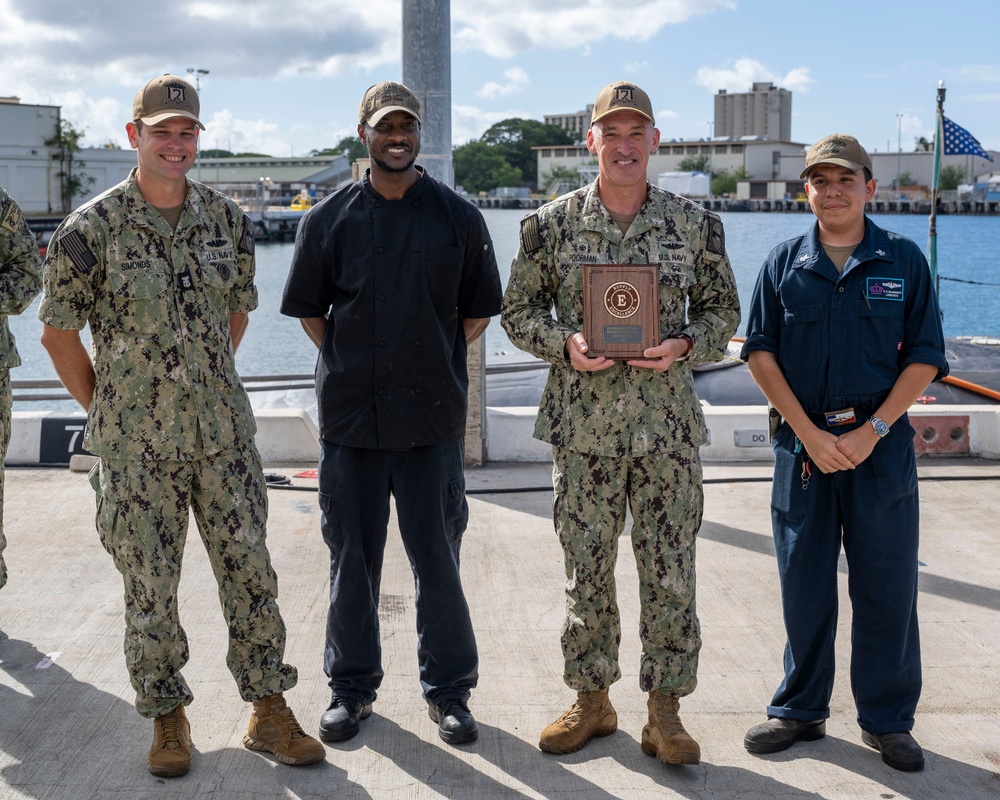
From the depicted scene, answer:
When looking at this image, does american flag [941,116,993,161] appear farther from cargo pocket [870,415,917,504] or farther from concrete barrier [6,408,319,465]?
cargo pocket [870,415,917,504]

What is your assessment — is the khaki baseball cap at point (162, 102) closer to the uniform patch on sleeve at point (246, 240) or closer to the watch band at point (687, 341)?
the uniform patch on sleeve at point (246, 240)

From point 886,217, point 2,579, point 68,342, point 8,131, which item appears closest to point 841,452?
point 68,342

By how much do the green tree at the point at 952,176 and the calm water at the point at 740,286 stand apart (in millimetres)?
4141

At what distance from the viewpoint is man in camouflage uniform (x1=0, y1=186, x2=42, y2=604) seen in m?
4.26

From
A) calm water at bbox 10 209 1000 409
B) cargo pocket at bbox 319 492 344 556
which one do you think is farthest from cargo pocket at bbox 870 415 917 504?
calm water at bbox 10 209 1000 409

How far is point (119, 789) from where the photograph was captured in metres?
3.40

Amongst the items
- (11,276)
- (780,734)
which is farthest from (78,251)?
(780,734)

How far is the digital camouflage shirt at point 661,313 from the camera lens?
362 centimetres

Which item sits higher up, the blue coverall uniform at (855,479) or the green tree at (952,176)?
the green tree at (952,176)

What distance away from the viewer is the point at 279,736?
11.9 feet

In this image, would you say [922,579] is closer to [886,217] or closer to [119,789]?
[119,789]

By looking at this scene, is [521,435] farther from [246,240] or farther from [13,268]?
[246,240]

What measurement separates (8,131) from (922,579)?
68.2 metres

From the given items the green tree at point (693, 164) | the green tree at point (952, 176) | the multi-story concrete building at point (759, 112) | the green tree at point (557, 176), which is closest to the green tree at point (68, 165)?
the green tree at point (557, 176)
